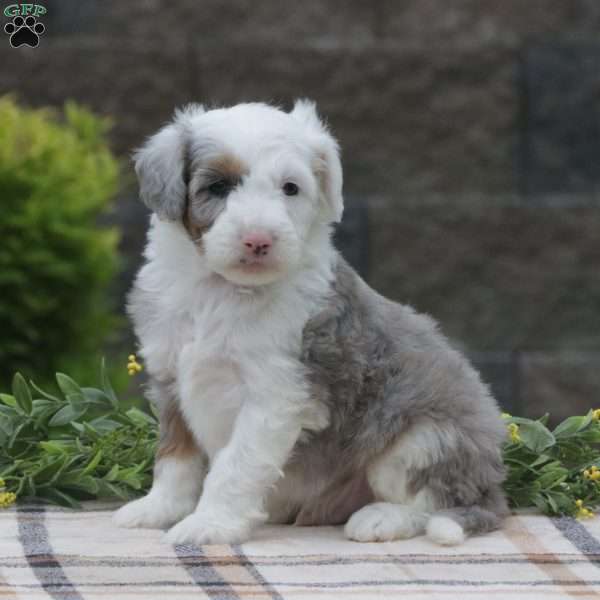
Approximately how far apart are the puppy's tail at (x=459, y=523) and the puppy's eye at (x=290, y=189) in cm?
121

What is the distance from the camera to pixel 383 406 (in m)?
4.59

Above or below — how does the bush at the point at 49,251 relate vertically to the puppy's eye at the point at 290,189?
below

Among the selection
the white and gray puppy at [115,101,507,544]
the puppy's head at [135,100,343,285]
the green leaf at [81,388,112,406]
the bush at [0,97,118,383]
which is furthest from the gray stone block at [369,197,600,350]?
the puppy's head at [135,100,343,285]

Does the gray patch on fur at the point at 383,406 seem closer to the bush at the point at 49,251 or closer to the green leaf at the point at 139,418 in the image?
the green leaf at the point at 139,418

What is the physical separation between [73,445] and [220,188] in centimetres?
139

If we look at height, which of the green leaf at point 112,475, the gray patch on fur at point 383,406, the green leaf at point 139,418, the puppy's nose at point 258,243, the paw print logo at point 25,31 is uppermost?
the paw print logo at point 25,31

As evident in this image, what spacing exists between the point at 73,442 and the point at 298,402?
1261 millimetres

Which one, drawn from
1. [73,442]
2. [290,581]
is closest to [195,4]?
[73,442]

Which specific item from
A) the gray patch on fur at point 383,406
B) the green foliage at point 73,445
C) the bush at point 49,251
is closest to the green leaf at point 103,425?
the green foliage at point 73,445

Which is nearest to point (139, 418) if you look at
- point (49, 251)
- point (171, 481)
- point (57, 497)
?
point (57, 497)

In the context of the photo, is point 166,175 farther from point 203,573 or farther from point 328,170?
point 203,573

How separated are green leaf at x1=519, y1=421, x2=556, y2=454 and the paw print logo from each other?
13.8ft

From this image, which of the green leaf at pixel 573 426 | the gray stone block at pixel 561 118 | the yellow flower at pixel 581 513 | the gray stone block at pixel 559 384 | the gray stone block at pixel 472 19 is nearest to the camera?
the yellow flower at pixel 581 513

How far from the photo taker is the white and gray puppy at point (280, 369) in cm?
437
